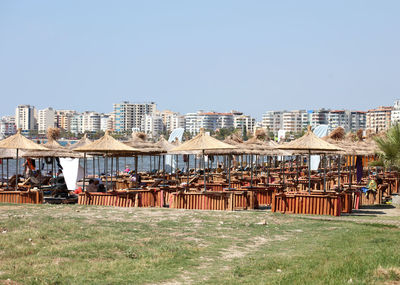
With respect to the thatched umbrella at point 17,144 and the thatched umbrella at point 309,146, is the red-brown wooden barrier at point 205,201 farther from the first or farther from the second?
the thatched umbrella at point 17,144

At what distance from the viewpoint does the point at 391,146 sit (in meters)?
23.9

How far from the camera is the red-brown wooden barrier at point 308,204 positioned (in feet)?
67.5

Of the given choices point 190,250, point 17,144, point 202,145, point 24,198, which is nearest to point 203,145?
point 202,145

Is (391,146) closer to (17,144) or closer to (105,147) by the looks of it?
(105,147)

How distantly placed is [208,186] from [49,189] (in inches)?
275

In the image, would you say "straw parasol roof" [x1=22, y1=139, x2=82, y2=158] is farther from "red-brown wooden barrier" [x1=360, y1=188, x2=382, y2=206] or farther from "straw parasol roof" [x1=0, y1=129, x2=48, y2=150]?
"red-brown wooden barrier" [x1=360, y1=188, x2=382, y2=206]

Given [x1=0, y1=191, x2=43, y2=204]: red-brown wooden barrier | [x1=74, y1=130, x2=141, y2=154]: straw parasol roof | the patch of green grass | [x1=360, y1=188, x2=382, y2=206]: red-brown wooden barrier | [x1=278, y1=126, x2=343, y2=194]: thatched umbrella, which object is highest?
[x1=278, y1=126, x2=343, y2=194]: thatched umbrella

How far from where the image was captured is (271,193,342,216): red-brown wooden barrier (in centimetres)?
2058

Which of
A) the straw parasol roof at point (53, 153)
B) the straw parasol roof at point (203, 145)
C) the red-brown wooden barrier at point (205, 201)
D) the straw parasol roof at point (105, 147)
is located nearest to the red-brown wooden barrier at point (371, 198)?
the red-brown wooden barrier at point (205, 201)

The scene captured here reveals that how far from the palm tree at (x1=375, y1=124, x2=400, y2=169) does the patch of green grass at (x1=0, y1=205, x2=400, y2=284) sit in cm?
695

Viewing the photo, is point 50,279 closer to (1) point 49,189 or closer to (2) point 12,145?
(2) point 12,145

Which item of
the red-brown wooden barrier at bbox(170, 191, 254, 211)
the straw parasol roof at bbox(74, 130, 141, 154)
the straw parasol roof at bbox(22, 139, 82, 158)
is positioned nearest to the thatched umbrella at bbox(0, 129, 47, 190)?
the straw parasol roof at bbox(22, 139, 82, 158)

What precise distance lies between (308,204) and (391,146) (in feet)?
17.1

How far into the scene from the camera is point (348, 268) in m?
9.92
